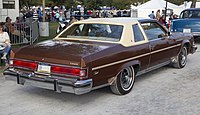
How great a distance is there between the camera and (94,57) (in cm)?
462

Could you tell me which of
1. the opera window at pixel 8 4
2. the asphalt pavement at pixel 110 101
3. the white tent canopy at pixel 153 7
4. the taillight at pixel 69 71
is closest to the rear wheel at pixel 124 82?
the asphalt pavement at pixel 110 101

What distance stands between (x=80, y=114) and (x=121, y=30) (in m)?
2.02

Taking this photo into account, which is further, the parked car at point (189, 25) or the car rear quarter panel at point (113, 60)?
the parked car at point (189, 25)

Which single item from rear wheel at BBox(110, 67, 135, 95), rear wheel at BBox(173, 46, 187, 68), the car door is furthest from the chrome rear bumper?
rear wheel at BBox(173, 46, 187, 68)

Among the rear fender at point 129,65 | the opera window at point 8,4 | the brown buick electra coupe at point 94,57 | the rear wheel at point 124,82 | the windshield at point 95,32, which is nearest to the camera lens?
the brown buick electra coupe at point 94,57

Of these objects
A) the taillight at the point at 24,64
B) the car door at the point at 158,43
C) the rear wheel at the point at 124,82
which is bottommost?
the rear wheel at the point at 124,82

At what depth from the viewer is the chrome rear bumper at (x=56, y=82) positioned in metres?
4.41

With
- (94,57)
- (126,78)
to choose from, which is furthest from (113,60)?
(126,78)

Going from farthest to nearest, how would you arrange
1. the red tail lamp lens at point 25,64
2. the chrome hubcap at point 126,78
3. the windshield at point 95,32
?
the windshield at point 95,32 < the chrome hubcap at point 126,78 < the red tail lamp lens at point 25,64

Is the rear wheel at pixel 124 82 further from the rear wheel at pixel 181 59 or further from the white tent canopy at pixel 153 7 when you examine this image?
the white tent canopy at pixel 153 7

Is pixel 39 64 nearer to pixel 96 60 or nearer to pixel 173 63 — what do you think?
pixel 96 60

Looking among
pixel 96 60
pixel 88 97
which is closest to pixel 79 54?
pixel 96 60

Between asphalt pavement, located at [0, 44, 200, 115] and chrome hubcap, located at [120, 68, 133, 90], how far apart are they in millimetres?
179

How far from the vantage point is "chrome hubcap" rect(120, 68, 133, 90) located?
5.42 m
